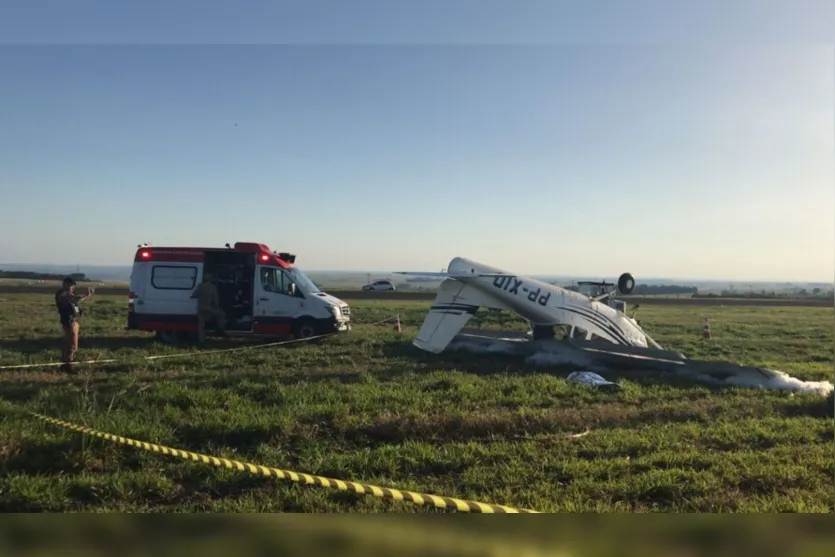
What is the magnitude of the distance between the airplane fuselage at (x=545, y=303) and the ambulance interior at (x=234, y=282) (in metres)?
6.13

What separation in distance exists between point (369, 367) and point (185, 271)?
7295mm

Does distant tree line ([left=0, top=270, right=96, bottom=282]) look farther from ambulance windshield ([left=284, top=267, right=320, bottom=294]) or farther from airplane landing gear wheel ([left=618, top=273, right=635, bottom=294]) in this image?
airplane landing gear wheel ([left=618, top=273, right=635, bottom=294])

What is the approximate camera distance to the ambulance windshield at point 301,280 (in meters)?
16.3

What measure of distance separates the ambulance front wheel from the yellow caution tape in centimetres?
957

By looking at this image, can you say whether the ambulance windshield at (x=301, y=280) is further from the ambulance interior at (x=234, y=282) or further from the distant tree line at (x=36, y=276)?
the distant tree line at (x=36, y=276)

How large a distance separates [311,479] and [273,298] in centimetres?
1188

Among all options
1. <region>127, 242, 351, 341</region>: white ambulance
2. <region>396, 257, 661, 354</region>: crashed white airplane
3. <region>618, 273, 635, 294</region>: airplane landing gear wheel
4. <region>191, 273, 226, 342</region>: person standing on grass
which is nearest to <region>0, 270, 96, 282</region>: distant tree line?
<region>191, 273, 226, 342</region>: person standing on grass

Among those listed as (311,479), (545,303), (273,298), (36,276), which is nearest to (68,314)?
(36,276)

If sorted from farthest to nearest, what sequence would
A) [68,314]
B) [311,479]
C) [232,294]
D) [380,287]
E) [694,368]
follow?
[380,287]
[232,294]
[694,368]
[68,314]
[311,479]

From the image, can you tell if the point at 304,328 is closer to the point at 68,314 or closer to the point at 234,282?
the point at 234,282

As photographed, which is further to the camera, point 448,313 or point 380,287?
point 380,287

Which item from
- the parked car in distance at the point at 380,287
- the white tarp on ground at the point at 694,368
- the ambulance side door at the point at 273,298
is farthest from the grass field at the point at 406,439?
the parked car in distance at the point at 380,287

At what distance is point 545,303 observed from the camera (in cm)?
1398

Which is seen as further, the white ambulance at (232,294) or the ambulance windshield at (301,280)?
the ambulance windshield at (301,280)
